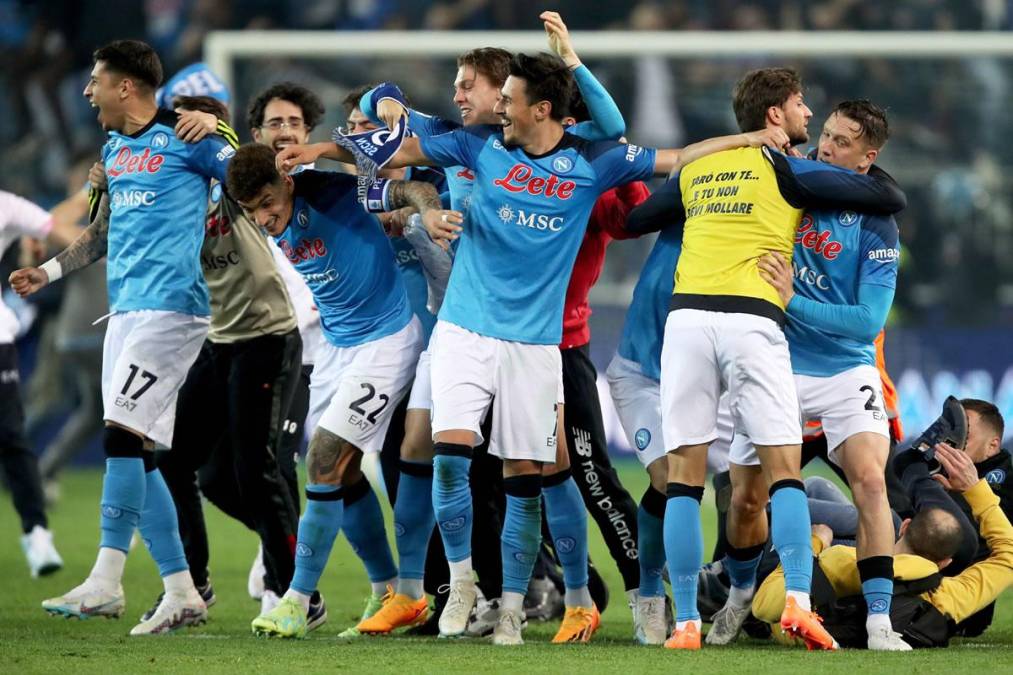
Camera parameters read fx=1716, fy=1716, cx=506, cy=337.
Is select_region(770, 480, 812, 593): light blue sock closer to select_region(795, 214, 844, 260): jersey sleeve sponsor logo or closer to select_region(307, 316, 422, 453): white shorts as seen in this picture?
select_region(795, 214, 844, 260): jersey sleeve sponsor logo

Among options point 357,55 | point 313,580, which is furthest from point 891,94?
point 313,580

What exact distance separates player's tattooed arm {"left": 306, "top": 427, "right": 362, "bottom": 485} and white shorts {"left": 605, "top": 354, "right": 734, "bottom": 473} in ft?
3.71

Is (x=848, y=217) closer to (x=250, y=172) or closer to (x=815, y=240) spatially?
(x=815, y=240)

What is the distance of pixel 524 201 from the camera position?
6.58m

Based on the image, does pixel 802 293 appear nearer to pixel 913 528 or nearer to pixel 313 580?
pixel 913 528

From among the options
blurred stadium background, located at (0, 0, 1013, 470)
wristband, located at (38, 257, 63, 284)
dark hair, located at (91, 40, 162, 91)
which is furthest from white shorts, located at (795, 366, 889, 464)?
blurred stadium background, located at (0, 0, 1013, 470)

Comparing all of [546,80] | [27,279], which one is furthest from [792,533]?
[27,279]

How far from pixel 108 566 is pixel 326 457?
112 cm

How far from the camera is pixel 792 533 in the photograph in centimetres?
627

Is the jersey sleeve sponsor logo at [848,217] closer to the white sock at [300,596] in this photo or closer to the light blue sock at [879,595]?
the light blue sock at [879,595]

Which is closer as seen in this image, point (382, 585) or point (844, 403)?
point (844, 403)

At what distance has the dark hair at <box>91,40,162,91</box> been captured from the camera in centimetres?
740

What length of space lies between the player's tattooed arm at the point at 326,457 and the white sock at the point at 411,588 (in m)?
0.58

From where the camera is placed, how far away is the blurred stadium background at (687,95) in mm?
14641
